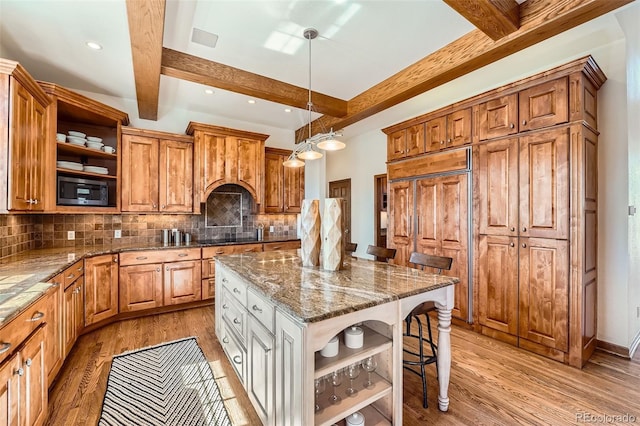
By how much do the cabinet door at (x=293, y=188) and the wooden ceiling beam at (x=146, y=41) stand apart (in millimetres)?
2343

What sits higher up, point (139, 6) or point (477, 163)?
point (139, 6)

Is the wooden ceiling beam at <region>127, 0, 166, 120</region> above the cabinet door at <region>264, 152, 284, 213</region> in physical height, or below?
above

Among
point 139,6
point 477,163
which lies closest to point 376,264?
point 477,163

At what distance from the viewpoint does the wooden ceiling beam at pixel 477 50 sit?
1989 millimetres

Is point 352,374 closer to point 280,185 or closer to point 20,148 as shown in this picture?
point 20,148

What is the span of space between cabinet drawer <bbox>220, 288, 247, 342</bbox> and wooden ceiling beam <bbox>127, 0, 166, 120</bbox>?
216 centimetres

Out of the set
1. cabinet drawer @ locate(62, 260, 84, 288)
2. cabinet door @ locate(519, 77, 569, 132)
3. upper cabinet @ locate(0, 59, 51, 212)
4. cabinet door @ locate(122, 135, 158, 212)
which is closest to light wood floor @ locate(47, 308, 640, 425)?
cabinet drawer @ locate(62, 260, 84, 288)

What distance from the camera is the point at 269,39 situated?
8.48 ft

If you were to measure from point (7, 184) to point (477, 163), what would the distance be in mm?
4254

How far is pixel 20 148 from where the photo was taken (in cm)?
226

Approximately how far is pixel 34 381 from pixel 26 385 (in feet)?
0.38

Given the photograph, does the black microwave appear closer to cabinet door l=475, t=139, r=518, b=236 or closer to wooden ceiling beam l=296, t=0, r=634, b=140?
wooden ceiling beam l=296, t=0, r=634, b=140

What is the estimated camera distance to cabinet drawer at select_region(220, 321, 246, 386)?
2.03 meters

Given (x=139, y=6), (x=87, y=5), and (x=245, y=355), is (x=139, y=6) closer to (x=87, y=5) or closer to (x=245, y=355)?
(x=87, y=5)
